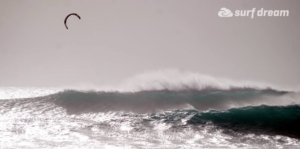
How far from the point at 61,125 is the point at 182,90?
428 cm

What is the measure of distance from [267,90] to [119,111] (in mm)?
4950

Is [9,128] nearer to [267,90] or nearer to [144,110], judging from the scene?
[144,110]

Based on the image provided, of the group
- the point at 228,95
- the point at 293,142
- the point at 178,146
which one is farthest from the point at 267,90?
the point at 178,146

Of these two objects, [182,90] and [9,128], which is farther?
[182,90]

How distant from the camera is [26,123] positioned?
249 inches

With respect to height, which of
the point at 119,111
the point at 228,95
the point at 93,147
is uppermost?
the point at 228,95

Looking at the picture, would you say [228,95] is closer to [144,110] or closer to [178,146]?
[144,110]

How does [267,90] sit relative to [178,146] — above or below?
above

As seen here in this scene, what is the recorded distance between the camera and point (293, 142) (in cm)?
512

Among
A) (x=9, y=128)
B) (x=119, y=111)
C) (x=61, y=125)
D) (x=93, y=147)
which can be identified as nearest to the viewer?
(x=93, y=147)

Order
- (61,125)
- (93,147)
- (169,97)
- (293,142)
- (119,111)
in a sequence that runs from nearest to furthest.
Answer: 1. (93,147)
2. (293,142)
3. (61,125)
4. (119,111)
5. (169,97)

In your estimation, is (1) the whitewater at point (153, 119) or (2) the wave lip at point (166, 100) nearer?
(1) the whitewater at point (153, 119)

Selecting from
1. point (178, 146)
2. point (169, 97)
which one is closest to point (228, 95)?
point (169, 97)

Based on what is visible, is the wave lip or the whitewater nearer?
the whitewater
